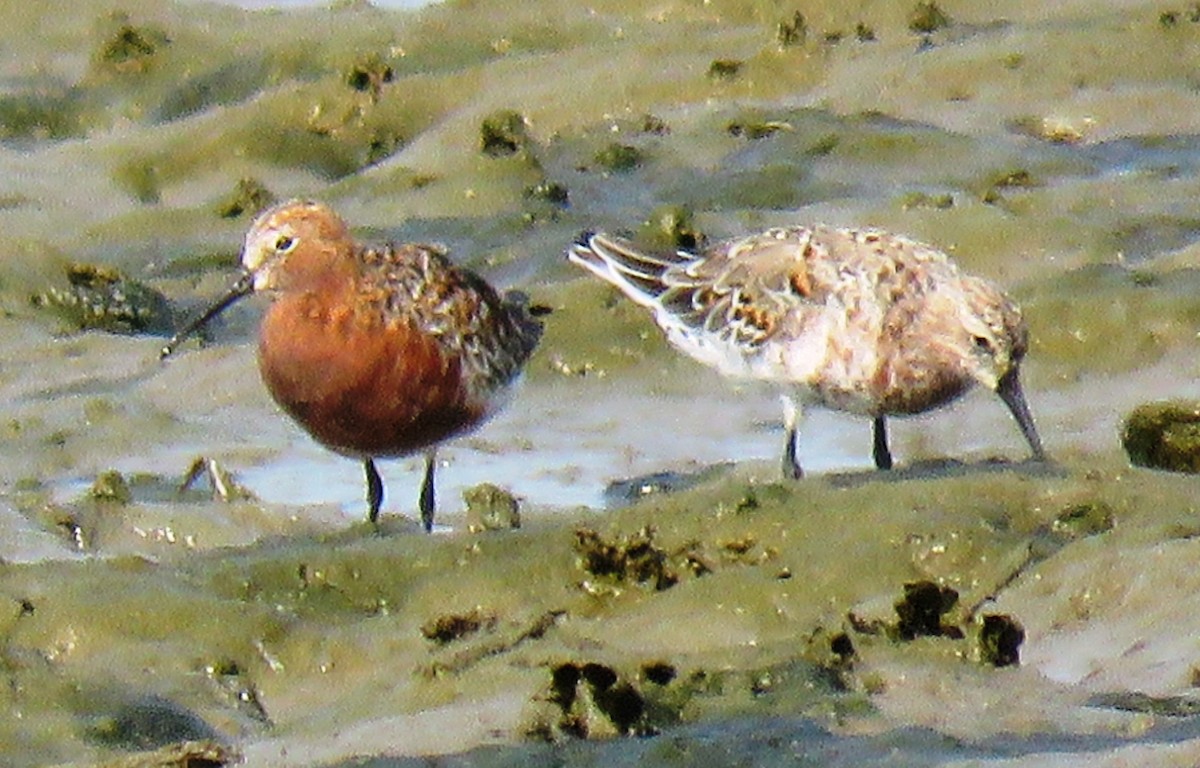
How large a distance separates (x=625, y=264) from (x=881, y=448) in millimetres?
1643

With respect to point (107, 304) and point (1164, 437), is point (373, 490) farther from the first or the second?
point (1164, 437)

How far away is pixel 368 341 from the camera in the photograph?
9.11 m

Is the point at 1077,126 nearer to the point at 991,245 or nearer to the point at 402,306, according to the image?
the point at 991,245

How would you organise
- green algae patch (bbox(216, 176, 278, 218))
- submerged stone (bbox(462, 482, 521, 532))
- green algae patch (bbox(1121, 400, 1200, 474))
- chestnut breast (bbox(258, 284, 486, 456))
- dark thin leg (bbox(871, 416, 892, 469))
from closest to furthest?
1. submerged stone (bbox(462, 482, 521, 532))
2. green algae patch (bbox(1121, 400, 1200, 474))
3. chestnut breast (bbox(258, 284, 486, 456))
4. dark thin leg (bbox(871, 416, 892, 469))
5. green algae patch (bbox(216, 176, 278, 218))

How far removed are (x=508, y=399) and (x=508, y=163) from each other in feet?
10.2

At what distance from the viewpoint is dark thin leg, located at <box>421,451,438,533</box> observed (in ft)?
29.9

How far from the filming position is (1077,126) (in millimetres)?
12711

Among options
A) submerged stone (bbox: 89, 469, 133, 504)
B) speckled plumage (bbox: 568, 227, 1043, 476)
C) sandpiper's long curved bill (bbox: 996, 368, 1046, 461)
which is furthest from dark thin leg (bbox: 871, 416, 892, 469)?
submerged stone (bbox: 89, 469, 133, 504)

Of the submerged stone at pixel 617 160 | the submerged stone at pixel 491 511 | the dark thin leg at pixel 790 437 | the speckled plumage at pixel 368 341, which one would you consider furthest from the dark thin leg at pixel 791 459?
the submerged stone at pixel 617 160

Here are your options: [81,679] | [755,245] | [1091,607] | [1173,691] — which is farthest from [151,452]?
[1173,691]

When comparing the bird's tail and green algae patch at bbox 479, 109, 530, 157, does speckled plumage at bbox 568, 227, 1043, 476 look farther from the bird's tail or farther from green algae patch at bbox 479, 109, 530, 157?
green algae patch at bbox 479, 109, 530, 157

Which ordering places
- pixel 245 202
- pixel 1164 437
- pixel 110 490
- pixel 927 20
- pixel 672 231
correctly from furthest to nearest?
pixel 927 20, pixel 245 202, pixel 672 231, pixel 110 490, pixel 1164 437

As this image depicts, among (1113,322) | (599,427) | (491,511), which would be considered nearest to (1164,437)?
(1113,322)

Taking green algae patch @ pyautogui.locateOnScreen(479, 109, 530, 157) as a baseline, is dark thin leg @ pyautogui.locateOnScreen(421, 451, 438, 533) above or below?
below
